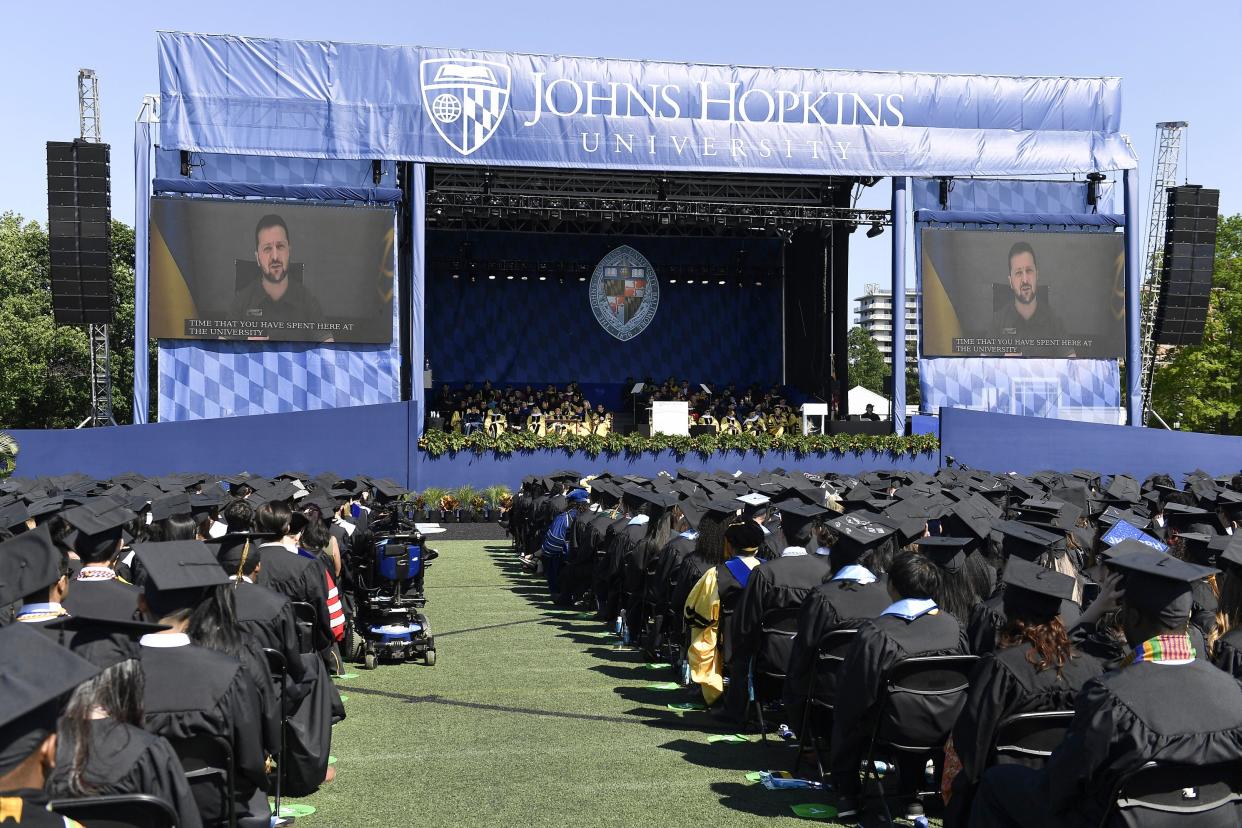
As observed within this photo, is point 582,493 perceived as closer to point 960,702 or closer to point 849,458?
point 960,702

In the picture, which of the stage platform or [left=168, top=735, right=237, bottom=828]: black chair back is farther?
the stage platform

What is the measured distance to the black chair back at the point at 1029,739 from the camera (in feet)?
13.8

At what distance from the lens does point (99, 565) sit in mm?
6004

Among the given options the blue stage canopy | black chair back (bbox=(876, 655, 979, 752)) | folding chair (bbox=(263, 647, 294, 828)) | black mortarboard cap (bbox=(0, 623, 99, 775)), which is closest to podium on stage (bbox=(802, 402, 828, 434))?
the blue stage canopy

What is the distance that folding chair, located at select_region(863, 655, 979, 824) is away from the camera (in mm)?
5184

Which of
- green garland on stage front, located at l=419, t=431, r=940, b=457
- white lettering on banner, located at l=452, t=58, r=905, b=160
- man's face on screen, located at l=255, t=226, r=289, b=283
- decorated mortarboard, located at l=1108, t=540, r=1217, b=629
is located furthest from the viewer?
white lettering on banner, located at l=452, t=58, r=905, b=160

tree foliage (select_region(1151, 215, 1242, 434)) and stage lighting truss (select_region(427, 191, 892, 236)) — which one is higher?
stage lighting truss (select_region(427, 191, 892, 236))

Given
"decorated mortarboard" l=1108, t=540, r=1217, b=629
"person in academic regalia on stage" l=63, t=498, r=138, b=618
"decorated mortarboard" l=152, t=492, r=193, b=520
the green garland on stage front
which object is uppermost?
"decorated mortarboard" l=1108, t=540, r=1217, b=629

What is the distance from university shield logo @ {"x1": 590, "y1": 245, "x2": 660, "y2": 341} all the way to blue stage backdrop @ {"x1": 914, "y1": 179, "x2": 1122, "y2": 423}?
33.3 feet

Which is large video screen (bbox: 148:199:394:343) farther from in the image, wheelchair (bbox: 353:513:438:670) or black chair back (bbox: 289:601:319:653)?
black chair back (bbox: 289:601:319:653)

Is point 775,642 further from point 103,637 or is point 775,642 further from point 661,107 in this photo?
point 661,107

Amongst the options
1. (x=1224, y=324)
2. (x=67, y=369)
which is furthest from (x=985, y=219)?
(x=67, y=369)

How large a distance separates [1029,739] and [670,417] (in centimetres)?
2524

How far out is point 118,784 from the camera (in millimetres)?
3127
